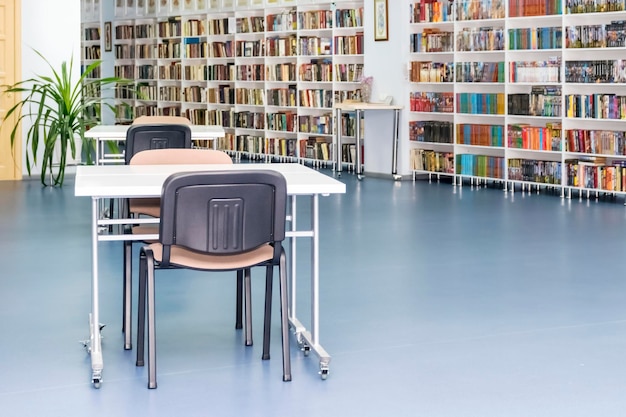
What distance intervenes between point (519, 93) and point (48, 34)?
16.4 ft

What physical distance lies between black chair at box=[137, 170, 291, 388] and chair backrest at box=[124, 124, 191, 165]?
2846mm

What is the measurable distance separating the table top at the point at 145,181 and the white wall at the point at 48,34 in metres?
7.17

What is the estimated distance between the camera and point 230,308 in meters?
5.24

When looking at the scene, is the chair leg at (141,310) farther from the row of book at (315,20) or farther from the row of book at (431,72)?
the row of book at (315,20)

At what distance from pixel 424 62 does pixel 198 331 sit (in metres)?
7.22

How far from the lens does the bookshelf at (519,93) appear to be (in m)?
9.74

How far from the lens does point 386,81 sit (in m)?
11.9

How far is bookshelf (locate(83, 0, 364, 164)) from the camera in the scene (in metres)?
13.1

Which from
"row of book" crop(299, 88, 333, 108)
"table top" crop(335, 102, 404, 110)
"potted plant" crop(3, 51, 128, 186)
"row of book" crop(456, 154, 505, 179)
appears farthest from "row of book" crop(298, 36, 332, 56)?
"potted plant" crop(3, 51, 128, 186)

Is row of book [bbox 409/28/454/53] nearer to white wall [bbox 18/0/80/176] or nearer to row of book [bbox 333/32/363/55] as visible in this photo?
row of book [bbox 333/32/363/55]

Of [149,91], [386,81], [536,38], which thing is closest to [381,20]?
[386,81]

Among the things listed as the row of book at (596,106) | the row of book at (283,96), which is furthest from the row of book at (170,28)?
the row of book at (596,106)

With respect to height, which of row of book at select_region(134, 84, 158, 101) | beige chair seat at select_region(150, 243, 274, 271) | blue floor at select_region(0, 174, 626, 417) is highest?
row of book at select_region(134, 84, 158, 101)

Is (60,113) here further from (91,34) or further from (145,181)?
(91,34)
